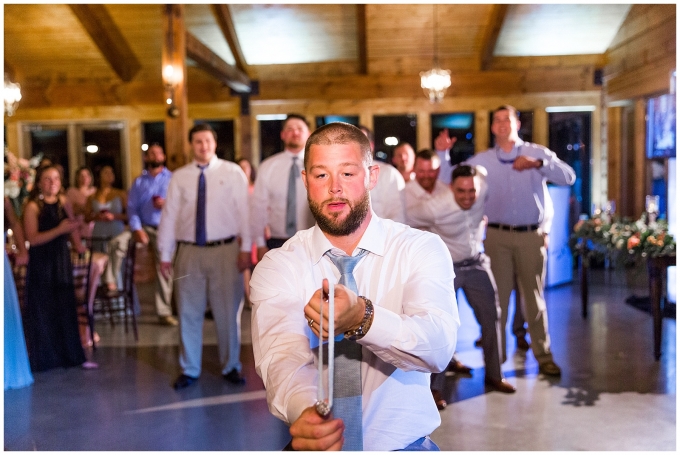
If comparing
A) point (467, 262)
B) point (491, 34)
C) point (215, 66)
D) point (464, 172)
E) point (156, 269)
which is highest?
point (491, 34)

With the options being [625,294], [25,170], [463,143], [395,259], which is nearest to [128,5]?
[25,170]

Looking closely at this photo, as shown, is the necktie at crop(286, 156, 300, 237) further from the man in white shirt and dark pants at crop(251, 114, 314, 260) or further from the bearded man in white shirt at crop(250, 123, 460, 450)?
the bearded man in white shirt at crop(250, 123, 460, 450)

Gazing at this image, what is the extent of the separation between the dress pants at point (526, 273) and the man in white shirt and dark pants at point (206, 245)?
5.77 ft

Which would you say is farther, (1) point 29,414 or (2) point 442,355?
(1) point 29,414

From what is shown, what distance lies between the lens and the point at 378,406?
69.2 inches

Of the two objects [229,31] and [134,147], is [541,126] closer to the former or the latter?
[229,31]

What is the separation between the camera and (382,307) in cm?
159

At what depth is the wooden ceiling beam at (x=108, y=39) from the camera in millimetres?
9295

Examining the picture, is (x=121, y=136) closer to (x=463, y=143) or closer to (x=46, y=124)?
(x=46, y=124)

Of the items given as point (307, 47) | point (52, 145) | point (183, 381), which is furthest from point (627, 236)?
point (52, 145)

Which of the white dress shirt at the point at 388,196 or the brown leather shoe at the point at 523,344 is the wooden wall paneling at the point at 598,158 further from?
the white dress shirt at the point at 388,196

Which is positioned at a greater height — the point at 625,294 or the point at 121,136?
the point at 121,136

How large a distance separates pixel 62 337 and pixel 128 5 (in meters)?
5.60

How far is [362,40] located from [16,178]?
5324 millimetres
